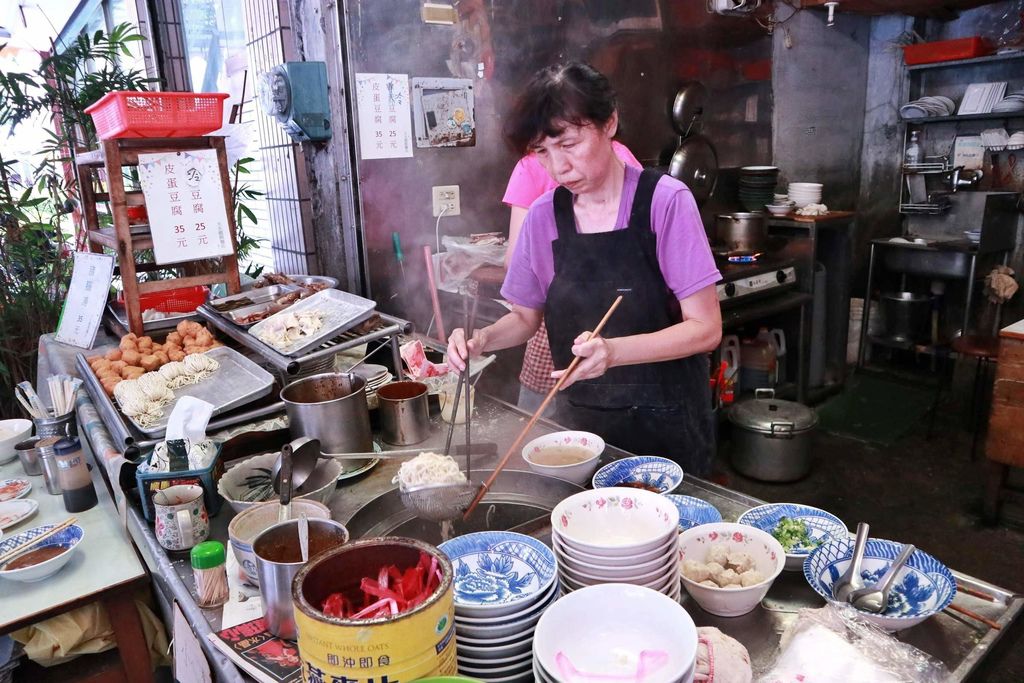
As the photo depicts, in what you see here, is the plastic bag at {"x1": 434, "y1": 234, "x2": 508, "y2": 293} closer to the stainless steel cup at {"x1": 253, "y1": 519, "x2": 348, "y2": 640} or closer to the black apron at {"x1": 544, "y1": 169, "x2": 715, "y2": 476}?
the black apron at {"x1": 544, "y1": 169, "x2": 715, "y2": 476}

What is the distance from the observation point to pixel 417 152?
14.1ft

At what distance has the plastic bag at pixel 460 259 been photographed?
4199 mm

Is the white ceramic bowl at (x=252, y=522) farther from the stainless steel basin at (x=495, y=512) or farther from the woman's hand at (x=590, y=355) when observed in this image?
the woman's hand at (x=590, y=355)

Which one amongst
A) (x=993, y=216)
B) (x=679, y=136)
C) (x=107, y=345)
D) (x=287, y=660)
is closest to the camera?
(x=287, y=660)

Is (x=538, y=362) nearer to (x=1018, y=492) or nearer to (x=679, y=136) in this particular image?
(x=679, y=136)

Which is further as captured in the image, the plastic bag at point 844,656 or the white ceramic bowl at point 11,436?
the white ceramic bowl at point 11,436

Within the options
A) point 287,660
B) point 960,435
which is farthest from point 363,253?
point 960,435

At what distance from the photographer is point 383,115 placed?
412 cm

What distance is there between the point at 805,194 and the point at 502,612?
20.4ft

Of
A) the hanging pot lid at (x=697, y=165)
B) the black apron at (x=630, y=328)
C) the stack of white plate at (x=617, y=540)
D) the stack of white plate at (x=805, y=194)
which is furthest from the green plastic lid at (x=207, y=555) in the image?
the stack of white plate at (x=805, y=194)

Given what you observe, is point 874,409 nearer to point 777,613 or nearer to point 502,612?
point 777,613

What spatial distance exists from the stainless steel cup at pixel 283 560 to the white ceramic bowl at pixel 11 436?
222 centimetres

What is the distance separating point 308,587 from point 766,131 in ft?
21.5

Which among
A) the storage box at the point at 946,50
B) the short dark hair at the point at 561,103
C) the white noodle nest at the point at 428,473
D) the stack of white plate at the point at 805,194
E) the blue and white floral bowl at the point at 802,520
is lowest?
the blue and white floral bowl at the point at 802,520
